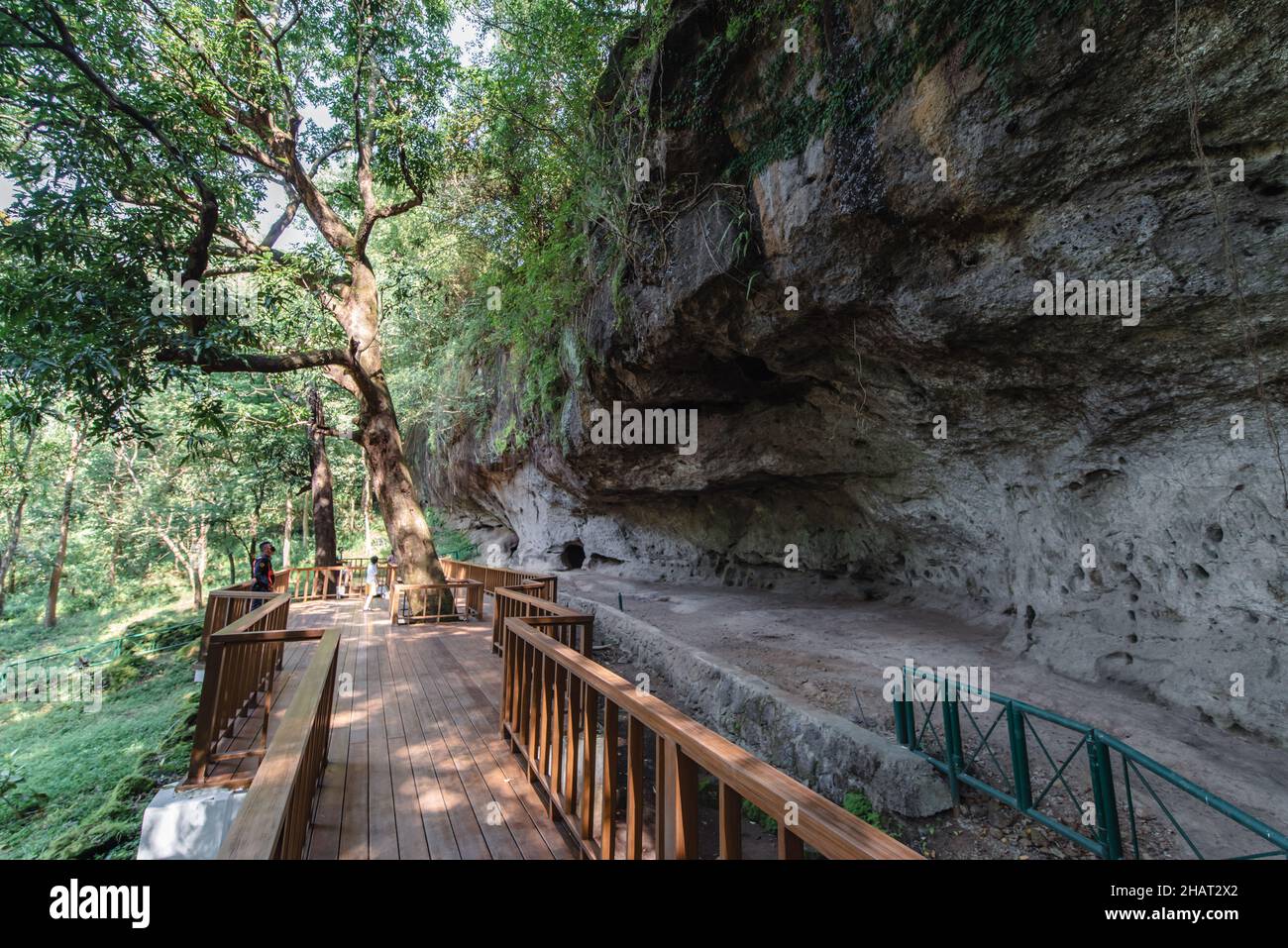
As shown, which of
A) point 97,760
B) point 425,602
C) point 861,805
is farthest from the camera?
point 425,602

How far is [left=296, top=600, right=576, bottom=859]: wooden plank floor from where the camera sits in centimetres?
279

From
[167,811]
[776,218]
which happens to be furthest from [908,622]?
[167,811]

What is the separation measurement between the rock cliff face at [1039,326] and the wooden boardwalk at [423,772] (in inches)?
203

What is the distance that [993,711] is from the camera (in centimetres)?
488

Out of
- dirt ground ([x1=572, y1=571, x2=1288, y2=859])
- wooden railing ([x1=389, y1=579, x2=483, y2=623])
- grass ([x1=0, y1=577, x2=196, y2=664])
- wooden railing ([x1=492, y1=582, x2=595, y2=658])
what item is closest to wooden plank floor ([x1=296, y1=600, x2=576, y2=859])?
wooden railing ([x1=492, y1=582, x2=595, y2=658])

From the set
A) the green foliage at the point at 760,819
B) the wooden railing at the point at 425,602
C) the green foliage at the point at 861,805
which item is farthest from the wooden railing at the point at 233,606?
the green foliage at the point at 861,805

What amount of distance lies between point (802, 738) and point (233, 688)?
14.5 ft

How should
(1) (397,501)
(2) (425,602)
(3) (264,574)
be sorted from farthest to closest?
(1) (397,501), (2) (425,602), (3) (264,574)

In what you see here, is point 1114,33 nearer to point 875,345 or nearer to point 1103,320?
point 1103,320

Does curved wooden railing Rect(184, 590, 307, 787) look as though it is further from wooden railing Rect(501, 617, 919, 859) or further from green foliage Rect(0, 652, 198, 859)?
wooden railing Rect(501, 617, 919, 859)

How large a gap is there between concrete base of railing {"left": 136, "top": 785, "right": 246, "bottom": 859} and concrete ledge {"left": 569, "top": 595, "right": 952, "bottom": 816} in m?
3.99

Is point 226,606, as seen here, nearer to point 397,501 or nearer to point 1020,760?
point 397,501

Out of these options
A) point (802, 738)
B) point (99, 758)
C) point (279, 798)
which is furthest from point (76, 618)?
point (279, 798)

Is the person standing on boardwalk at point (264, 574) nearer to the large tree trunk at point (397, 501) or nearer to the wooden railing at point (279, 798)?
the large tree trunk at point (397, 501)
